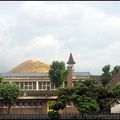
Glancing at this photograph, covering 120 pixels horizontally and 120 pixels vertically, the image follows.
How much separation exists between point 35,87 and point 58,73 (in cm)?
706

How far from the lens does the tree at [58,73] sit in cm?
5603

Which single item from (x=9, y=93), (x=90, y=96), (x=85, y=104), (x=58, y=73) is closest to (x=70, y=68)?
(x=58, y=73)

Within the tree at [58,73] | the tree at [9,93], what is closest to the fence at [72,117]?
the tree at [9,93]

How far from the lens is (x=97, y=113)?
2964 cm

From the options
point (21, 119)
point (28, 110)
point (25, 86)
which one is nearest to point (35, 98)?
point (28, 110)

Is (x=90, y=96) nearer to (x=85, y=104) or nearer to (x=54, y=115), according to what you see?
(x=85, y=104)

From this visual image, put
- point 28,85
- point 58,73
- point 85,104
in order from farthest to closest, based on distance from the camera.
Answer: point 28,85 < point 58,73 < point 85,104

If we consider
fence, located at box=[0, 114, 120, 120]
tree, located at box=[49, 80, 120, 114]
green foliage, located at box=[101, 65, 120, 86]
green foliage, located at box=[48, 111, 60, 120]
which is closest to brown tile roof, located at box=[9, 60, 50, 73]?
green foliage, located at box=[101, 65, 120, 86]

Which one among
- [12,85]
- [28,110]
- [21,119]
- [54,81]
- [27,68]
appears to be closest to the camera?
[21,119]

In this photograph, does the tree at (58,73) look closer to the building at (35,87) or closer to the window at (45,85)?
the building at (35,87)

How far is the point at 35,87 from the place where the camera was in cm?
6175

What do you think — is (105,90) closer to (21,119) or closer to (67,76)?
(21,119)

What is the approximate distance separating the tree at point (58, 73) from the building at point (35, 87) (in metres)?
1.38

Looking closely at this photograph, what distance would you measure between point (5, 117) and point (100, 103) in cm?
840
